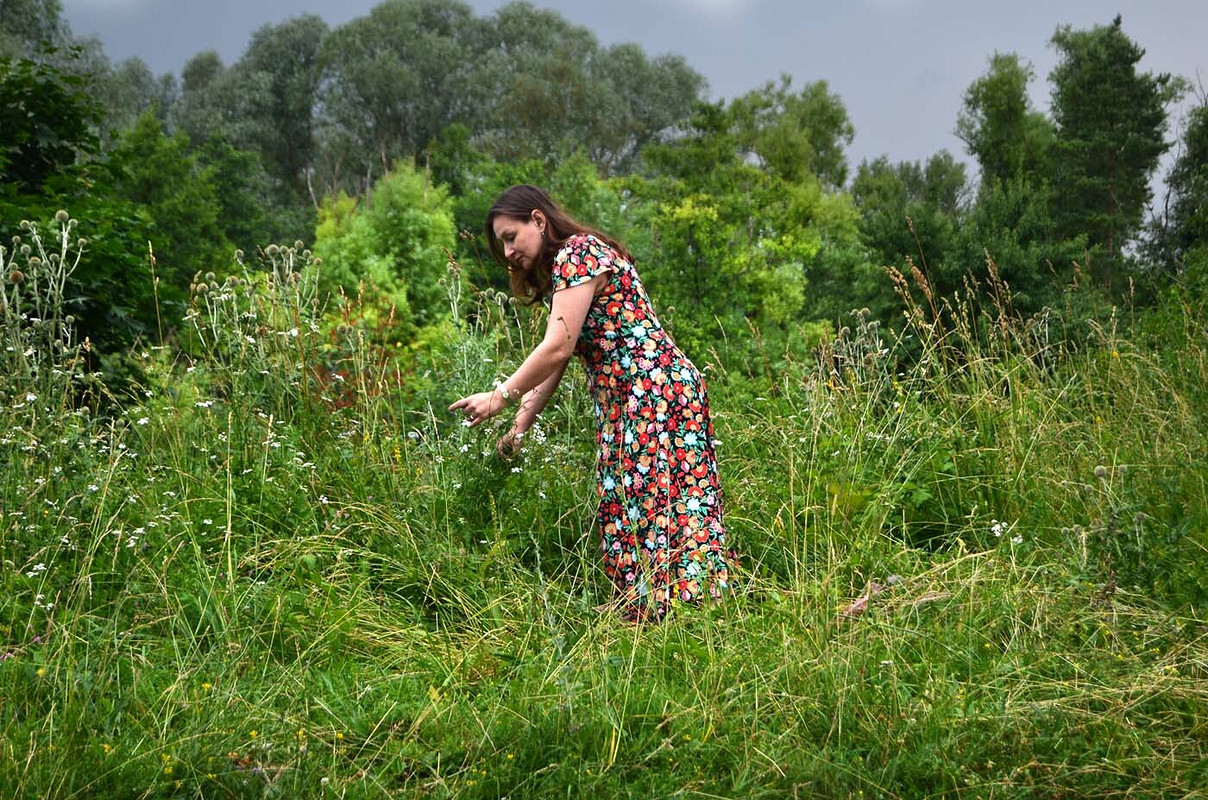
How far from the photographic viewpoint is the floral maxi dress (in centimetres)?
367

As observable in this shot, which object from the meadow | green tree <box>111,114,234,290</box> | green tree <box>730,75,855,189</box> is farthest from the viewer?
green tree <box>730,75,855,189</box>

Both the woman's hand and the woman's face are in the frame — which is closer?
the woman's hand

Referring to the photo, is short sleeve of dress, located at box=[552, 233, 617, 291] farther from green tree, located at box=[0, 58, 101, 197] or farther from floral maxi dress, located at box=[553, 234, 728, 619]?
green tree, located at box=[0, 58, 101, 197]

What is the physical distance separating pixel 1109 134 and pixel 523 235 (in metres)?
26.9

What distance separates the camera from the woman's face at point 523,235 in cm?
386

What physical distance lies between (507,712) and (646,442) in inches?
47.0

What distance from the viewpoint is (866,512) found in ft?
13.4

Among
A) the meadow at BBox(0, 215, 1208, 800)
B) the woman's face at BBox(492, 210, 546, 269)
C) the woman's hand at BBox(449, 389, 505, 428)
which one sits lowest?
the meadow at BBox(0, 215, 1208, 800)

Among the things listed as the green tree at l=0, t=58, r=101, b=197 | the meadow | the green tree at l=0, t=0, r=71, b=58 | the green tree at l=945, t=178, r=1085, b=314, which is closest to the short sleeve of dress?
the meadow

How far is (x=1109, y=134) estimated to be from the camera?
27047 millimetres

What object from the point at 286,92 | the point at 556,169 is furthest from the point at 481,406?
the point at 286,92

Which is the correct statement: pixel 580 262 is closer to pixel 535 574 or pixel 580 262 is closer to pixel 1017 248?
pixel 535 574

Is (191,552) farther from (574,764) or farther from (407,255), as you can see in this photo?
(407,255)

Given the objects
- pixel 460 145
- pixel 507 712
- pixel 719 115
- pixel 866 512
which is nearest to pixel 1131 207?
pixel 719 115
